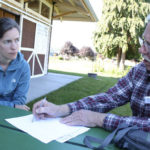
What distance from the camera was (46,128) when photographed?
1115mm

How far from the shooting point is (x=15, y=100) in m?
1.99

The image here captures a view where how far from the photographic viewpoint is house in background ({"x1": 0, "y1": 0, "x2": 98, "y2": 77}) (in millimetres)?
6348

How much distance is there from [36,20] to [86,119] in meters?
7.38

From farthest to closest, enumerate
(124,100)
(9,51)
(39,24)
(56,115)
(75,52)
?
1. (75,52)
2. (39,24)
3. (9,51)
4. (124,100)
5. (56,115)

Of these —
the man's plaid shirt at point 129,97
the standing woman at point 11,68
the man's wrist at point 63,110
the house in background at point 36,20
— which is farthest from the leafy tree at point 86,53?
the man's wrist at point 63,110

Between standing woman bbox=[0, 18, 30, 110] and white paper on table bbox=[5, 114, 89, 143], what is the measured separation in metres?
0.72

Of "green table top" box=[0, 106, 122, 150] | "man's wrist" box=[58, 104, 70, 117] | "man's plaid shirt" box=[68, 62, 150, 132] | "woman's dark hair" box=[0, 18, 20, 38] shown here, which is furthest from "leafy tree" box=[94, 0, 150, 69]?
"green table top" box=[0, 106, 122, 150]

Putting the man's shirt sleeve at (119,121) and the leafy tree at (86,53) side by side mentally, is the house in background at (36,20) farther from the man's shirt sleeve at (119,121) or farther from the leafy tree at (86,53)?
the leafy tree at (86,53)

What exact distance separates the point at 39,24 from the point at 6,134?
25.6 feet

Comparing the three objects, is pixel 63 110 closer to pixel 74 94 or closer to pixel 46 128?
pixel 46 128

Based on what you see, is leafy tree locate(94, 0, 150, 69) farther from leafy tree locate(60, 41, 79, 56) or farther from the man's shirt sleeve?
leafy tree locate(60, 41, 79, 56)

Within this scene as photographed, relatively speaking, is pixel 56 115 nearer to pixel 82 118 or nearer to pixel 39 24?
pixel 82 118

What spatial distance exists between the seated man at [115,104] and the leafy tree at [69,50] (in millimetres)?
38088

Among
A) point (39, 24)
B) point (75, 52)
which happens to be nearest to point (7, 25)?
point (39, 24)
